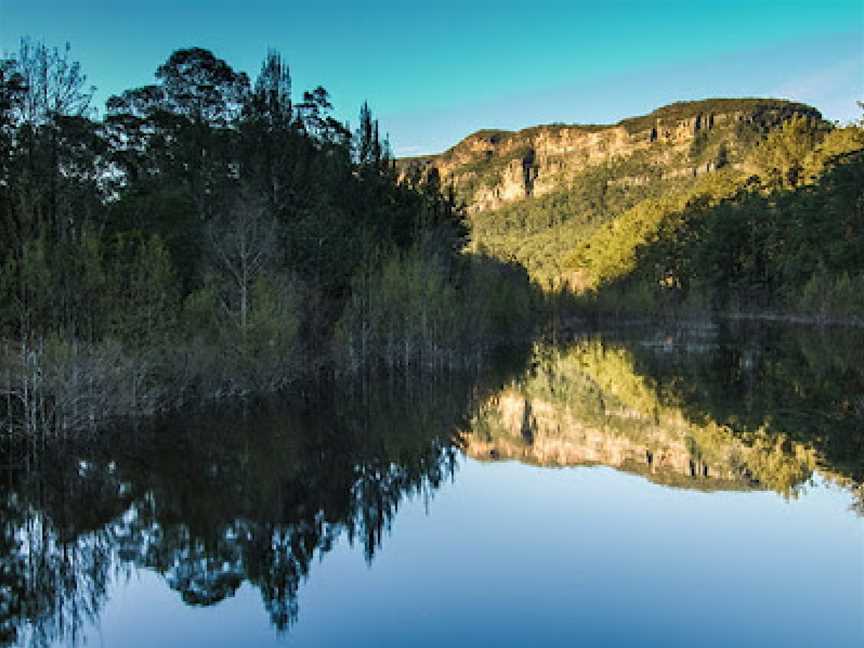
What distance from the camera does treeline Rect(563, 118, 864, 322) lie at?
4931cm

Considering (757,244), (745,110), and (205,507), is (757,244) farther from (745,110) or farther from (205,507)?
(745,110)

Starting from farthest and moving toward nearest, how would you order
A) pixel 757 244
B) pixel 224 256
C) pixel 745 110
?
1. pixel 745 110
2. pixel 757 244
3. pixel 224 256

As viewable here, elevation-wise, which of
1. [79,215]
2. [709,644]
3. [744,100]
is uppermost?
[744,100]

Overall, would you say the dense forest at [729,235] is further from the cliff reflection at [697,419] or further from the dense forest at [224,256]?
the cliff reflection at [697,419]

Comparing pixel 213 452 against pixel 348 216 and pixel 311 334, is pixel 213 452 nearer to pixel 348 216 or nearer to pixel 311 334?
pixel 311 334

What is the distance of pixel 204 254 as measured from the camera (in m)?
24.1

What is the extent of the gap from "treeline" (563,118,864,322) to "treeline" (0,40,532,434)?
71.5ft

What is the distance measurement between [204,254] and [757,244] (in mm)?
65341

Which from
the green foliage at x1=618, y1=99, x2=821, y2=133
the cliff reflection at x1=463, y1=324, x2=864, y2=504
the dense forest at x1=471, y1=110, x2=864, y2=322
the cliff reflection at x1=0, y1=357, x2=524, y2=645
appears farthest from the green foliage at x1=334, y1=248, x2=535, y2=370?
the green foliage at x1=618, y1=99, x2=821, y2=133

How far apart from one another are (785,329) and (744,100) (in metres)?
150

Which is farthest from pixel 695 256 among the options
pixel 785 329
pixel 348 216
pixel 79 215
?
pixel 79 215

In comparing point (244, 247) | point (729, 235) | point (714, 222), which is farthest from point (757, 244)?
point (244, 247)

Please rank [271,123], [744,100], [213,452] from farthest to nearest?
[744,100] → [271,123] → [213,452]

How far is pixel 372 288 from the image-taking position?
80.4 ft
